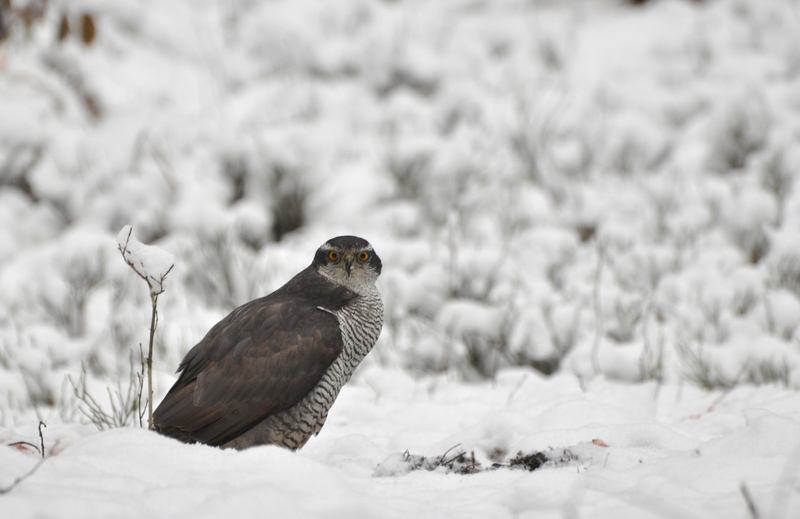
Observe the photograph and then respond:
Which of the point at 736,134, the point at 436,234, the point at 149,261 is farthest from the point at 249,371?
the point at 736,134

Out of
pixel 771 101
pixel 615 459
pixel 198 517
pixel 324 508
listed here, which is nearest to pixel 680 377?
pixel 615 459

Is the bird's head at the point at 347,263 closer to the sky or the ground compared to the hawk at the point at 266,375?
closer to the sky

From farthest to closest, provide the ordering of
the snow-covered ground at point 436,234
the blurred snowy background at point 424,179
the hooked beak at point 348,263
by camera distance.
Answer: the blurred snowy background at point 424,179 → the hooked beak at point 348,263 → the snow-covered ground at point 436,234

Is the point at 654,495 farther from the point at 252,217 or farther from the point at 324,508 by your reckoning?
the point at 252,217

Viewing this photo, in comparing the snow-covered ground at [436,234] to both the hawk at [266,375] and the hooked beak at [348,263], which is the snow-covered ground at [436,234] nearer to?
the hawk at [266,375]

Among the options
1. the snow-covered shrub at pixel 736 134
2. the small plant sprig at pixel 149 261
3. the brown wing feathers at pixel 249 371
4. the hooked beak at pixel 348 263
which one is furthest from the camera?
the snow-covered shrub at pixel 736 134

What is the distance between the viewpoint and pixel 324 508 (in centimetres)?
161

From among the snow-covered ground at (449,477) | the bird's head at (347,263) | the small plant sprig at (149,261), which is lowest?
the snow-covered ground at (449,477)

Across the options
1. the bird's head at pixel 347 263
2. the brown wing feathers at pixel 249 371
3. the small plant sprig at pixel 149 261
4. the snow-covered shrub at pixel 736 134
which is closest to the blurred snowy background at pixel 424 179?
the snow-covered shrub at pixel 736 134

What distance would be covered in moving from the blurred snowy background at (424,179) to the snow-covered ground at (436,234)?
30 millimetres

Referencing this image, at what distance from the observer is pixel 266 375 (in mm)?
2564

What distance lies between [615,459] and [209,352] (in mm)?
1563

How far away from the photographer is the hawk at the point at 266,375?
2.52 m

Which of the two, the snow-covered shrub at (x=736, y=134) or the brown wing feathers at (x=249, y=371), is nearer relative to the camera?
the brown wing feathers at (x=249, y=371)
